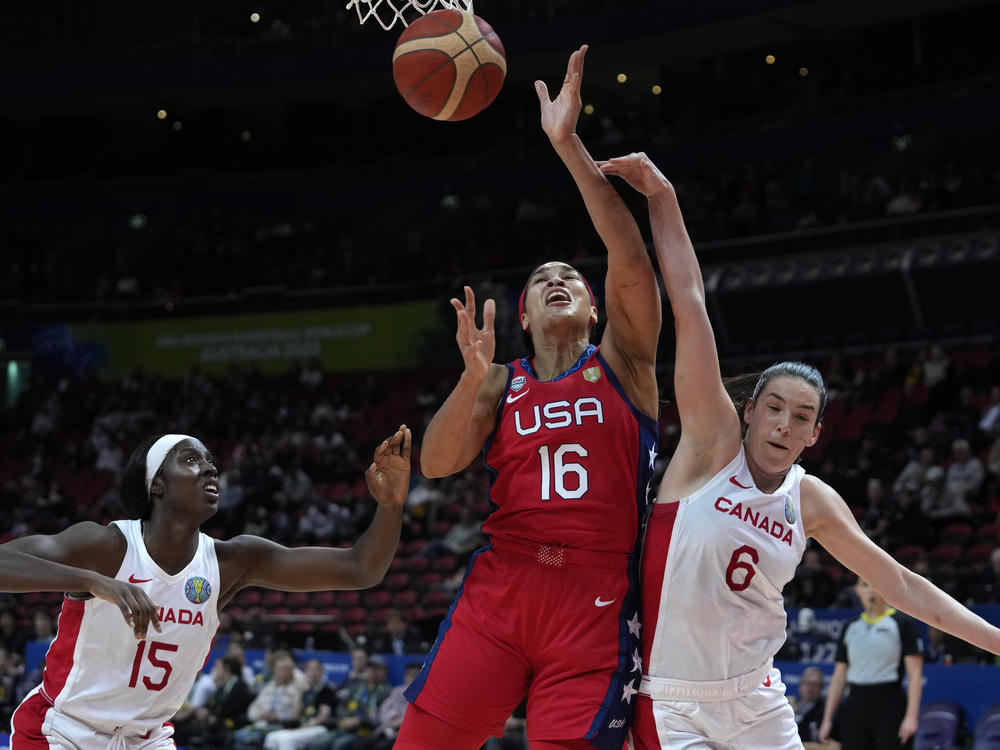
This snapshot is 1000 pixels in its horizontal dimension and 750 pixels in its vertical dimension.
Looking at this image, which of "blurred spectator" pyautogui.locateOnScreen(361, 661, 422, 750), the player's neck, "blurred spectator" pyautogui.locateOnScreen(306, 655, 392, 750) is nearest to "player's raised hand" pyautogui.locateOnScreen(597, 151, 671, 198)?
the player's neck

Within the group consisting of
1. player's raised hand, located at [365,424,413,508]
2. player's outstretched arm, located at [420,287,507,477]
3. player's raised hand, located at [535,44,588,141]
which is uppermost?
player's raised hand, located at [535,44,588,141]

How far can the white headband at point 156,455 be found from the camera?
4.77 metres

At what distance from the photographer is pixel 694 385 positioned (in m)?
3.92

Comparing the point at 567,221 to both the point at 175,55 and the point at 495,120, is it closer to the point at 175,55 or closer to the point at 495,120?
the point at 495,120

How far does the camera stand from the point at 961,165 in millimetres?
20688

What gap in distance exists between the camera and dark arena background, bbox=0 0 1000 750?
1595cm

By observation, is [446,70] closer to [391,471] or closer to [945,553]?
[391,471]

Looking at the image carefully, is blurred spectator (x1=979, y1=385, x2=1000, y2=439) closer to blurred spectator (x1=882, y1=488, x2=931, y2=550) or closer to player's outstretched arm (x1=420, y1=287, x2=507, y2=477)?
blurred spectator (x1=882, y1=488, x2=931, y2=550)

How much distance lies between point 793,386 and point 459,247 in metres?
21.9

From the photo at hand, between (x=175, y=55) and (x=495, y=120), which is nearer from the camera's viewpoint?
(x=175, y=55)

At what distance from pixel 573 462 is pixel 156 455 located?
1.59 meters

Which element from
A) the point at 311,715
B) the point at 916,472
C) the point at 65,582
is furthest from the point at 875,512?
the point at 65,582

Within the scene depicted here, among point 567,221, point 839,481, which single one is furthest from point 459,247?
point 839,481

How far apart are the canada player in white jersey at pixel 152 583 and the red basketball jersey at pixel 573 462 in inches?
18.3
